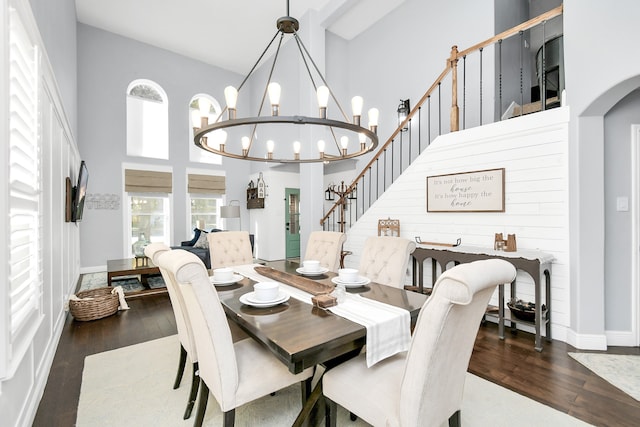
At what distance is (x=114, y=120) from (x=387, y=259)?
22.9 feet

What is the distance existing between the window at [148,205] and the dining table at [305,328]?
6111 mm

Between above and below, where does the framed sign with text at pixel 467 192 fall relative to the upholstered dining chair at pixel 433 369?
above

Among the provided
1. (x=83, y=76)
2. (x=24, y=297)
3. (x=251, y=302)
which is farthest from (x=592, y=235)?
(x=83, y=76)

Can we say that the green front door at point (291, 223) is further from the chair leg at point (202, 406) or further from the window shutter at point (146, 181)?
the chair leg at point (202, 406)

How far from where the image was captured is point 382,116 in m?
6.46

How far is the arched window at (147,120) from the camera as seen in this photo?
695 centimetres

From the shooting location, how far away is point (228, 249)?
10.6 ft

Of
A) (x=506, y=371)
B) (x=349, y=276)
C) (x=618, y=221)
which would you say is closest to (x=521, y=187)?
(x=618, y=221)

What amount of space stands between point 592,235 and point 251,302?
2918 millimetres

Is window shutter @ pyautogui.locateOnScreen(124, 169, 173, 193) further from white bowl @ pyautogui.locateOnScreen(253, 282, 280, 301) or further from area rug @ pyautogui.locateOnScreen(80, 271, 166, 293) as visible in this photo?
white bowl @ pyautogui.locateOnScreen(253, 282, 280, 301)

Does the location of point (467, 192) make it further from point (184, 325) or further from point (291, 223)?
point (291, 223)

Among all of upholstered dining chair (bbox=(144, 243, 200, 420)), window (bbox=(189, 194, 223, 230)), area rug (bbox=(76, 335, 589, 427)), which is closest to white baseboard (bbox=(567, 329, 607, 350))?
area rug (bbox=(76, 335, 589, 427))

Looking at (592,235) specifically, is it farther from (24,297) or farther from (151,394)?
(24,297)

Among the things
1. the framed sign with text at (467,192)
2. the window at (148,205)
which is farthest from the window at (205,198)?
the framed sign with text at (467,192)
